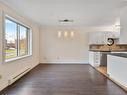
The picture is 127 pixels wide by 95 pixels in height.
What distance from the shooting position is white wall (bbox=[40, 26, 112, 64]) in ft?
28.6

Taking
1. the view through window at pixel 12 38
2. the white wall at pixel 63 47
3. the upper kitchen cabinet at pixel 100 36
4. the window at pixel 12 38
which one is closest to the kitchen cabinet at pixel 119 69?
the window at pixel 12 38

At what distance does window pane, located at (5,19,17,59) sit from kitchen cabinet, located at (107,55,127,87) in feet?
10.6

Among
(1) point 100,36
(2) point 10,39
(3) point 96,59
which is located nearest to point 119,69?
(3) point 96,59

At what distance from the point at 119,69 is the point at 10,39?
3446 mm

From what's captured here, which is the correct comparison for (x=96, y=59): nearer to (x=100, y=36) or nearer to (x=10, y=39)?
(x=100, y=36)

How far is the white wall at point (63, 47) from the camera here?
8.72 metres

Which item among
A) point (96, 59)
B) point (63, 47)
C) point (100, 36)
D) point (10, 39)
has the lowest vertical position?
point (96, 59)

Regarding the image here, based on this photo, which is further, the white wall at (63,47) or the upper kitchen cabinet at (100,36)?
the white wall at (63,47)

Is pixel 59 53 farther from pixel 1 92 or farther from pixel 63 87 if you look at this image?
pixel 1 92

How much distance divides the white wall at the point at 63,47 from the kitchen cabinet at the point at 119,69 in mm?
4127

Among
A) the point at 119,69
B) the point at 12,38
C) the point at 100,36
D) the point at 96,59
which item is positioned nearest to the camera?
the point at 119,69

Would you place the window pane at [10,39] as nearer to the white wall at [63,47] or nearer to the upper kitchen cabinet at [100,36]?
the white wall at [63,47]

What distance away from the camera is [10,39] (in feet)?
15.1

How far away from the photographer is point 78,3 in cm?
383
